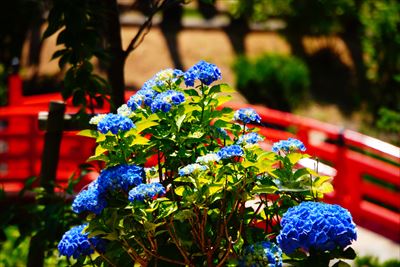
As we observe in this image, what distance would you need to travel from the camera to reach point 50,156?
446 cm

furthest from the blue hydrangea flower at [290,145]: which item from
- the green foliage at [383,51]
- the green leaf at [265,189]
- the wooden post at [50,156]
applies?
the green foliage at [383,51]

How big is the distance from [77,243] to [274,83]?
31.7 feet

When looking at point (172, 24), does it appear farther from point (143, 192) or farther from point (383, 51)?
point (143, 192)

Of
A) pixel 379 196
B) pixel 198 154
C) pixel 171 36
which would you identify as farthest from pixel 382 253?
pixel 171 36

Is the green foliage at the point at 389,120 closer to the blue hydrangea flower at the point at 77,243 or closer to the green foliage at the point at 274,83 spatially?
Answer: the blue hydrangea flower at the point at 77,243

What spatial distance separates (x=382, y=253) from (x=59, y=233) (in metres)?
3.44

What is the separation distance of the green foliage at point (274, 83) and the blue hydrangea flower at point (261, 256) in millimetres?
9660

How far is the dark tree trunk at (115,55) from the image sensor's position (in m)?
4.35

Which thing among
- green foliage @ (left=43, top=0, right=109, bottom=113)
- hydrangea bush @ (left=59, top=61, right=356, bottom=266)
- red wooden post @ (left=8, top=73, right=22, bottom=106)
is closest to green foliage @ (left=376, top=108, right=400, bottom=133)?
green foliage @ (left=43, top=0, right=109, bottom=113)

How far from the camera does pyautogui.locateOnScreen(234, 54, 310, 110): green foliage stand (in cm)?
1234

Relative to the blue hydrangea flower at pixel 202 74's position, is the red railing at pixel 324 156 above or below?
below

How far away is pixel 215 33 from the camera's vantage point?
601 inches

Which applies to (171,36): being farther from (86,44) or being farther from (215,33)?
(86,44)

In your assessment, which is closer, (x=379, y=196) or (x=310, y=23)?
(x=379, y=196)
